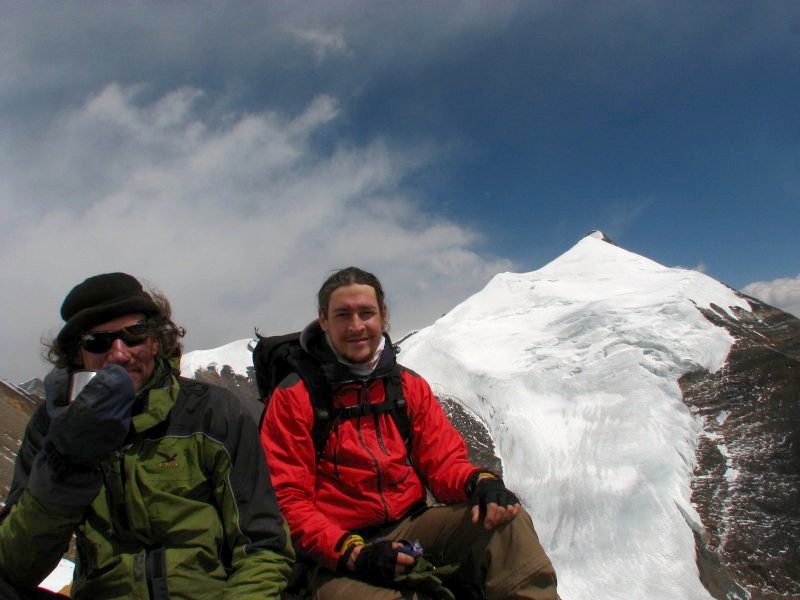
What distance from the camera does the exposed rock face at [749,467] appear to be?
450 inches

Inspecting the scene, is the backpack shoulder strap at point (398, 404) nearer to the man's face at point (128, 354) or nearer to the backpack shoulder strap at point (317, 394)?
the backpack shoulder strap at point (317, 394)

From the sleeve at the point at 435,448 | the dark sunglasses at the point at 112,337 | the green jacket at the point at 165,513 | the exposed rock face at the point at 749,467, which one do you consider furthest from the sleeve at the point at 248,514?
the exposed rock face at the point at 749,467

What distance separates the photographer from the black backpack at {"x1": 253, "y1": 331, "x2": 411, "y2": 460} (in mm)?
3471

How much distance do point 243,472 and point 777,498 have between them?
14.6 m

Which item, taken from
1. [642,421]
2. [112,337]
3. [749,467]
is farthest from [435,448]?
[749,467]

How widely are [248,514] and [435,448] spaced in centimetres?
143

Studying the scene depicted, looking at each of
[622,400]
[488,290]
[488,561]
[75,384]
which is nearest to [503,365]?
[622,400]

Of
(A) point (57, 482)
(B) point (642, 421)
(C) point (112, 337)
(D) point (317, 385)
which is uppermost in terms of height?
(B) point (642, 421)

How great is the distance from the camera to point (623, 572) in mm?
11805

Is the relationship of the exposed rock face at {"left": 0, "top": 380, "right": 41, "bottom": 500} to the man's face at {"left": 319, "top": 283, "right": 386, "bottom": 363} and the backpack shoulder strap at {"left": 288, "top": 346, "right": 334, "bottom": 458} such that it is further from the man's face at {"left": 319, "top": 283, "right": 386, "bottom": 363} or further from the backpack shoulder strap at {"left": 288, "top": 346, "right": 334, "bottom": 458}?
the man's face at {"left": 319, "top": 283, "right": 386, "bottom": 363}

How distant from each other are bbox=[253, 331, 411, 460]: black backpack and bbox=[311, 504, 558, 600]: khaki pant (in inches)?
22.2

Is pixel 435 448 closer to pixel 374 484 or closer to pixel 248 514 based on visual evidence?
pixel 374 484

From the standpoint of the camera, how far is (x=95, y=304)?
112 inches

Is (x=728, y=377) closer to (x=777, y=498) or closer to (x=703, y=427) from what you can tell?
(x=703, y=427)
